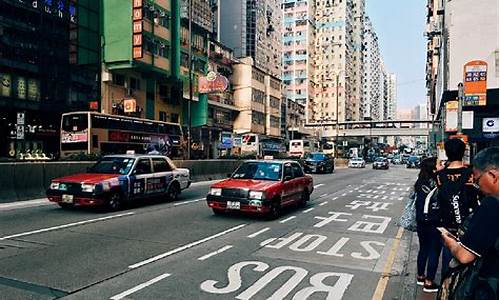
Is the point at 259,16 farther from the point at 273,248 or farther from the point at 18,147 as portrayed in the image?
the point at 273,248

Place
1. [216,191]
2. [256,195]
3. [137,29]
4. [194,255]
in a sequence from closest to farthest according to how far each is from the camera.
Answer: [194,255]
[256,195]
[216,191]
[137,29]

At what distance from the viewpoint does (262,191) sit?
1036cm

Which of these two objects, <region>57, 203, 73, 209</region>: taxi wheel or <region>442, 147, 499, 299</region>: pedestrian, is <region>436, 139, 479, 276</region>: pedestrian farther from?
<region>57, 203, 73, 209</region>: taxi wheel

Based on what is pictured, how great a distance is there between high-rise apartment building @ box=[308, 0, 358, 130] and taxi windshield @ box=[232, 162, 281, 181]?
11132 centimetres

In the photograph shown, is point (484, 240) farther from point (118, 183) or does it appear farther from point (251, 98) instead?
point (251, 98)

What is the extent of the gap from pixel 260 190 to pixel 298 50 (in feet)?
379

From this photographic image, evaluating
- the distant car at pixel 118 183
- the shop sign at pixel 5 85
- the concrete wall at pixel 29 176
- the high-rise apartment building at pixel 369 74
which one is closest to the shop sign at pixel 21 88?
the shop sign at pixel 5 85

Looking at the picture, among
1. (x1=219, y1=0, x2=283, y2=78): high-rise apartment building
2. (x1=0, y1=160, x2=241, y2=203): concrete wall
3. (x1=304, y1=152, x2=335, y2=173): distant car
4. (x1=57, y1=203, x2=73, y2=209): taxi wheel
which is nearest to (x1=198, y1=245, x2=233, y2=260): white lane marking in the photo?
(x1=57, y1=203, x2=73, y2=209): taxi wheel

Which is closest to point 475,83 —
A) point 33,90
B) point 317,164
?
point 317,164

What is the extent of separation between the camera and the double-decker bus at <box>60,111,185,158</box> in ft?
77.0

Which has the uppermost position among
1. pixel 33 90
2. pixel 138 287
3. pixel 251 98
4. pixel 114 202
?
pixel 251 98

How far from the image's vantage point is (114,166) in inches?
486

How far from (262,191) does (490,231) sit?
7916mm

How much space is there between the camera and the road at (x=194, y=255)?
211 inches
